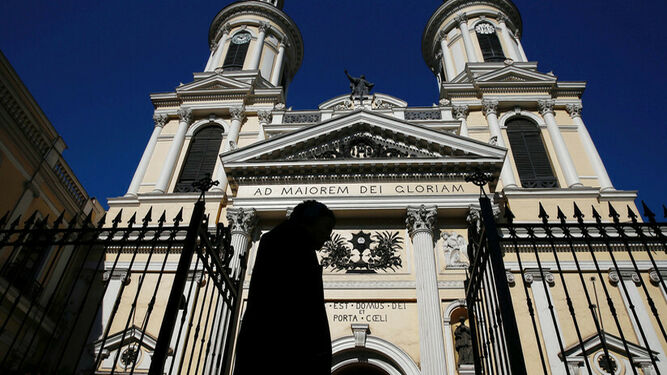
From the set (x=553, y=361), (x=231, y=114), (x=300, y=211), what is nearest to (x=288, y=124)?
(x=231, y=114)

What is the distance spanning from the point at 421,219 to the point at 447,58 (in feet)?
47.1

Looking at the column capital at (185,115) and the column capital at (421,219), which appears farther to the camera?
the column capital at (185,115)

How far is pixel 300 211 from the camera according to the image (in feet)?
10.8

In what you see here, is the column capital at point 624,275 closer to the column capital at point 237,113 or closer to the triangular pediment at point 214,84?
the column capital at point 237,113

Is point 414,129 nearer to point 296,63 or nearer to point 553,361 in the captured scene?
point 553,361

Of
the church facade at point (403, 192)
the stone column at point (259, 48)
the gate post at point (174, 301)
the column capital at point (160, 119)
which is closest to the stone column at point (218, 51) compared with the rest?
the church facade at point (403, 192)

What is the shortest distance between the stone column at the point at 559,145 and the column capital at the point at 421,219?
584cm

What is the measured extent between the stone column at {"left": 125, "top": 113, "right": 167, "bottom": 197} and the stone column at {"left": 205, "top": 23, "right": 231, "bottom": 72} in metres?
4.85

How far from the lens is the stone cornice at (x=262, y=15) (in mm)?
27375

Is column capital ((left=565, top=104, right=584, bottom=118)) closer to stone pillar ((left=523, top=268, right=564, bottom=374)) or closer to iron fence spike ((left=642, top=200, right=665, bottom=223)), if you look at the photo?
stone pillar ((left=523, top=268, right=564, bottom=374))

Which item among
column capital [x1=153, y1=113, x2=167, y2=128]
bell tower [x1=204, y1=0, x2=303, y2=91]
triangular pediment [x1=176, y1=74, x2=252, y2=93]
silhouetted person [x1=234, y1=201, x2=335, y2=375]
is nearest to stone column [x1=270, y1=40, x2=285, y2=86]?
bell tower [x1=204, y1=0, x2=303, y2=91]

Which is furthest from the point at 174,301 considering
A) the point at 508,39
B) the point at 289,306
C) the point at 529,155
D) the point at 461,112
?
the point at 508,39

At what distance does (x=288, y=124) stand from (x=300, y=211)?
16.2 meters

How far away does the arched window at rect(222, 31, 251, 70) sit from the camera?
24.1m
